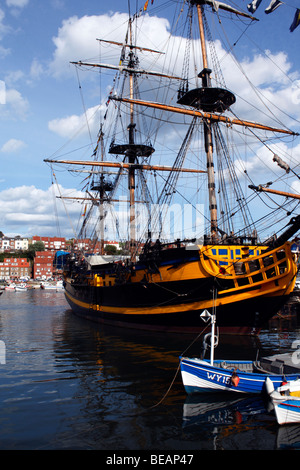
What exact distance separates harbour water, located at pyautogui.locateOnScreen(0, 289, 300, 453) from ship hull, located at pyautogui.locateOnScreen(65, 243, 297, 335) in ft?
6.44

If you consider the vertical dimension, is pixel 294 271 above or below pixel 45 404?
above

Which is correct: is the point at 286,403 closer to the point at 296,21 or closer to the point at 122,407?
the point at 122,407

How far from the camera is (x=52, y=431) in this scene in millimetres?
9289

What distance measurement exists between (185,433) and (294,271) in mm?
13010

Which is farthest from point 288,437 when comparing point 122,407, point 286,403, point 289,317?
point 289,317

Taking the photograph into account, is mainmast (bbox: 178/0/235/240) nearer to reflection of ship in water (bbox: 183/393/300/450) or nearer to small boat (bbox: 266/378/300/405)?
reflection of ship in water (bbox: 183/393/300/450)

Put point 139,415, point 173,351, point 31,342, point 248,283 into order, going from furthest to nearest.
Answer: point 31,342 < point 248,283 < point 173,351 < point 139,415

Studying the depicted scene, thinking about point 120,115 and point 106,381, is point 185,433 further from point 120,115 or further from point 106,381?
point 120,115

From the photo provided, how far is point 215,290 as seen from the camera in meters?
20.5

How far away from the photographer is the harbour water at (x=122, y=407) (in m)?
8.81

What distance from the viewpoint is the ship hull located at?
2006cm

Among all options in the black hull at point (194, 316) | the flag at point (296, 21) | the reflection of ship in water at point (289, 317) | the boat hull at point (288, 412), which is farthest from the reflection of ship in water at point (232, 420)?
the reflection of ship in water at point (289, 317)

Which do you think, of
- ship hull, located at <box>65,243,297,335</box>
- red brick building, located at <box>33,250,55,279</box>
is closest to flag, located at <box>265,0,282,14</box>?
ship hull, located at <box>65,243,297,335</box>
